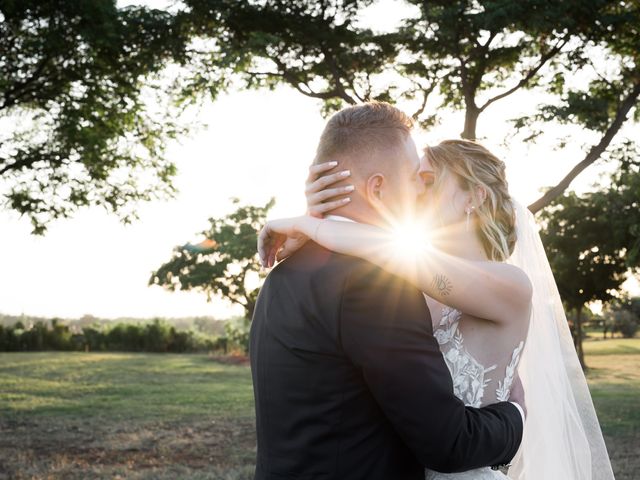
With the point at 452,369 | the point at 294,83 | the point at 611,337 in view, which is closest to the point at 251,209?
the point at 294,83

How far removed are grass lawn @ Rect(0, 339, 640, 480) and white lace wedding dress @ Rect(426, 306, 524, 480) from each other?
8.06 m

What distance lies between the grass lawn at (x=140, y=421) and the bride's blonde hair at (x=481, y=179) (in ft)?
26.1

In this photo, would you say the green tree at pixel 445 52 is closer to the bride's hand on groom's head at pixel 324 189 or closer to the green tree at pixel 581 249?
the bride's hand on groom's head at pixel 324 189

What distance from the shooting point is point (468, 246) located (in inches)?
126

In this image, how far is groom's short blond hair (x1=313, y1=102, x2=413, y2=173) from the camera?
2492 millimetres

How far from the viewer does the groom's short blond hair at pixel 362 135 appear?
8.18ft

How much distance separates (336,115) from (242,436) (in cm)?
1250

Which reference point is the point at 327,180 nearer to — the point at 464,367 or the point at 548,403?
the point at 464,367

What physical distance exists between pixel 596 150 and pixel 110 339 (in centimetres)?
3744

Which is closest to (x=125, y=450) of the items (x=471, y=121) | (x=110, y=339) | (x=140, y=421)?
(x=140, y=421)

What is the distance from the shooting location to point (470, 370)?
9.12 ft

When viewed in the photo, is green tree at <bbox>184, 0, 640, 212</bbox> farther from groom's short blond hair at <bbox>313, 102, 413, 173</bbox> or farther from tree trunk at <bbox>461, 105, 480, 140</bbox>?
groom's short blond hair at <bbox>313, 102, 413, 173</bbox>

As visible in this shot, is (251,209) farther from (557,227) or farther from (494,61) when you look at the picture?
(494,61)

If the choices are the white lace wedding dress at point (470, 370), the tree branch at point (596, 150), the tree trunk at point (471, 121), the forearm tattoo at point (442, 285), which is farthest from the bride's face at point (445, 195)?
the tree trunk at point (471, 121)
